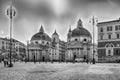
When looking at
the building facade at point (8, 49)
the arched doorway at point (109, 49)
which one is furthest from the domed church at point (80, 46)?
the building facade at point (8, 49)

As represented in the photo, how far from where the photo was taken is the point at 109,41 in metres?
47.6

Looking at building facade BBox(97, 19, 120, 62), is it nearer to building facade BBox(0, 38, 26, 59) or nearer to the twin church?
the twin church

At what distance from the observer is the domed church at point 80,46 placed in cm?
7847

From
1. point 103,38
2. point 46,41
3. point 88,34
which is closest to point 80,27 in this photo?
point 88,34

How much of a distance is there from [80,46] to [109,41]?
103 ft

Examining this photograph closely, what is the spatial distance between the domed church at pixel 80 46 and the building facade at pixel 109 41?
2834 centimetres

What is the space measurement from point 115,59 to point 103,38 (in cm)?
736

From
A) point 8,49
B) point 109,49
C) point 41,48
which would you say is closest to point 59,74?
point 109,49

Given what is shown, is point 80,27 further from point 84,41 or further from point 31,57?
point 31,57

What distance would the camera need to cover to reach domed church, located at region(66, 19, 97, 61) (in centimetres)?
7847

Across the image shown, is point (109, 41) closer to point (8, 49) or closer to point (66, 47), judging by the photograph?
point (66, 47)

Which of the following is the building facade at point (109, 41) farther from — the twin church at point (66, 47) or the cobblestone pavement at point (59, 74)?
the cobblestone pavement at point (59, 74)

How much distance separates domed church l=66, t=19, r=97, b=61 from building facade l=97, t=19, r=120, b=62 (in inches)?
1116

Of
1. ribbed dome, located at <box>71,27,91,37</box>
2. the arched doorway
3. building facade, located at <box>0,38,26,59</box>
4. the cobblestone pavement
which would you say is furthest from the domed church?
the cobblestone pavement
